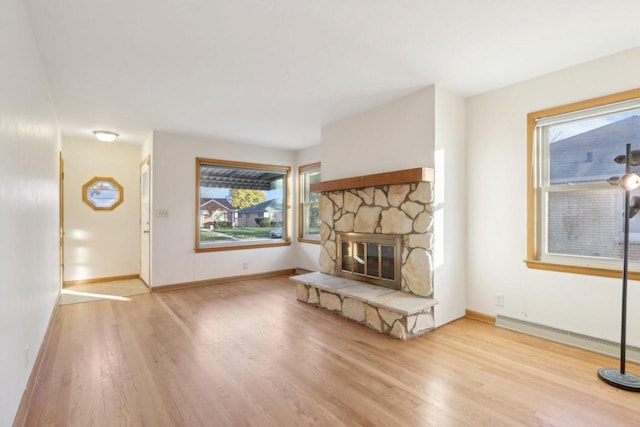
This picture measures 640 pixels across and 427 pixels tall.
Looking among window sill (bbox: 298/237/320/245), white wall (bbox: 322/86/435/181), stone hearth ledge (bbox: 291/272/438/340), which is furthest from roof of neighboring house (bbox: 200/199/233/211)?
stone hearth ledge (bbox: 291/272/438/340)

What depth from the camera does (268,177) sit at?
6336 millimetres

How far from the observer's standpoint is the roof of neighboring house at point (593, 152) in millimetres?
2635

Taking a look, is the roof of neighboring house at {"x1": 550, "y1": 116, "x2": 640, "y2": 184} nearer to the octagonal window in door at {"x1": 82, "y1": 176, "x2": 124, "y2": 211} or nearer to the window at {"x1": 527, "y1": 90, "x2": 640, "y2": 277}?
the window at {"x1": 527, "y1": 90, "x2": 640, "y2": 277}

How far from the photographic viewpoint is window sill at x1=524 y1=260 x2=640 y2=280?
2.60m

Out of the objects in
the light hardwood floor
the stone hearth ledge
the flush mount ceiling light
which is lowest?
the light hardwood floor

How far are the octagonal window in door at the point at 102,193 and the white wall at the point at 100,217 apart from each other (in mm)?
59

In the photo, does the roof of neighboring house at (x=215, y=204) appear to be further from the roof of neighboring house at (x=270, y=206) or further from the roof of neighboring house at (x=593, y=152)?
the roof of neighboring house at (x=593, y=152)

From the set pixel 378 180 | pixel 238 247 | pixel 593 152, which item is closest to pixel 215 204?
pixel 238 247

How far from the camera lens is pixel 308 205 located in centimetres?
619

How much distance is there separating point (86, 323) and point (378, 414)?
3.35m

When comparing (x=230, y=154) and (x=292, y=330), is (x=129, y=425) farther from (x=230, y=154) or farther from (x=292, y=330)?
(x=230, y=154)

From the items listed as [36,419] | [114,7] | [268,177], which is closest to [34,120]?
[114,7]

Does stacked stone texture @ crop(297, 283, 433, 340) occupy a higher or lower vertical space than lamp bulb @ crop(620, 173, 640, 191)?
lower

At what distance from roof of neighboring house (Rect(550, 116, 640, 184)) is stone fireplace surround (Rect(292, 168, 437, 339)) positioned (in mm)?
1190
